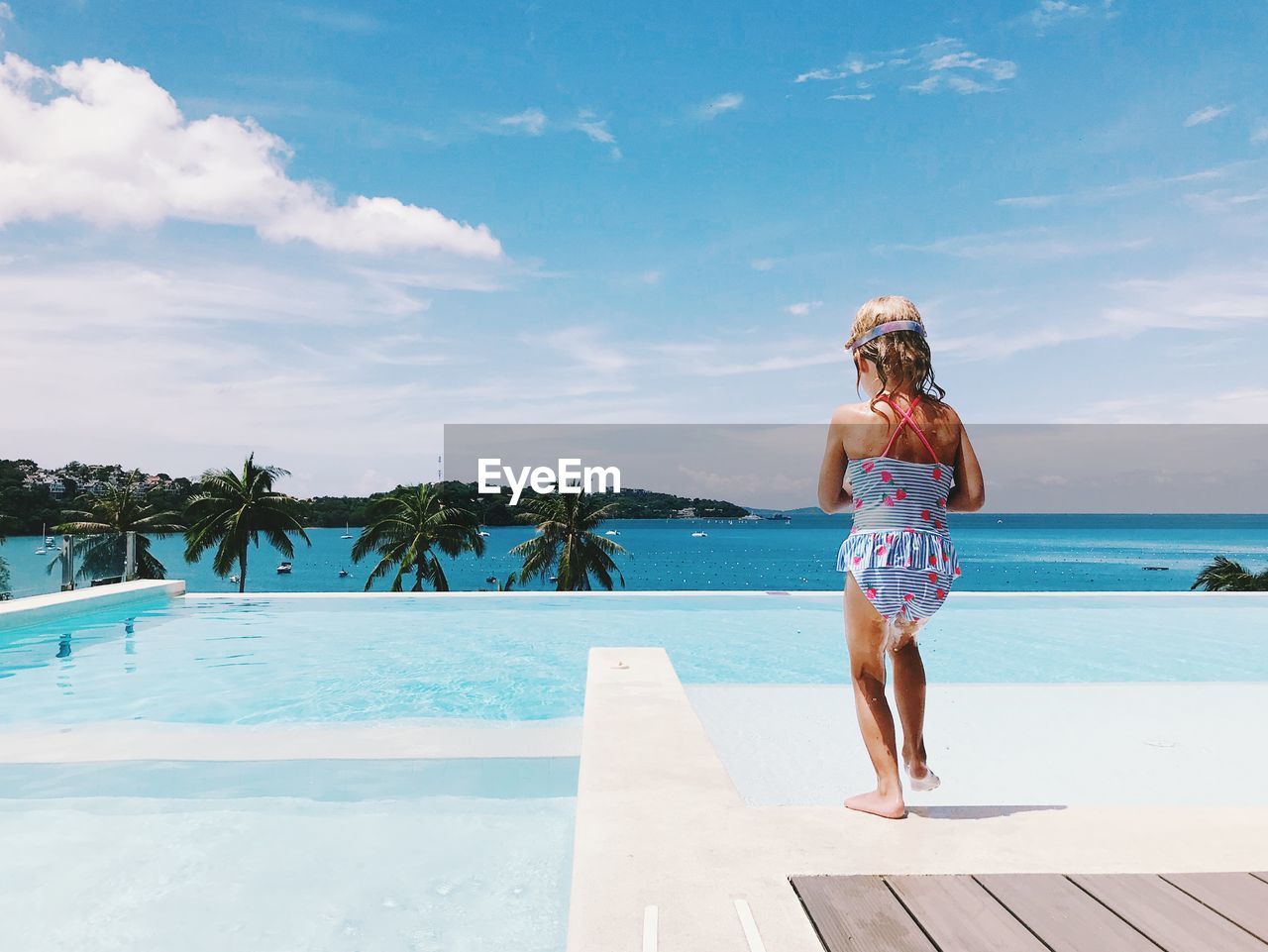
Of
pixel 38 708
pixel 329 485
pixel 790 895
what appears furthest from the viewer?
pixel 329 485

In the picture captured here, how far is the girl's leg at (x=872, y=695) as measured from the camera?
241cm

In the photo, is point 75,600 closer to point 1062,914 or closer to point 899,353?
point 899,353

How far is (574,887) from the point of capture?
77.2 inches

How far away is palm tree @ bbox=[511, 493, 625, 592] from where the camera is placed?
24.3 metres

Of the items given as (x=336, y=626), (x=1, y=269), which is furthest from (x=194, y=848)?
(x=1, y=269)

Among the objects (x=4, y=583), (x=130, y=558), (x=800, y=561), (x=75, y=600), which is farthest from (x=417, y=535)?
(x=800, y=561)

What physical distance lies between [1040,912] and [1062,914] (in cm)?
4

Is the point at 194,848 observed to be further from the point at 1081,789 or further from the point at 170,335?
the point at 170,335

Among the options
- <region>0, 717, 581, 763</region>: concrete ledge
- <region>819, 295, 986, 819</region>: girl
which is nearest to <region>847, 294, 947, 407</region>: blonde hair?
<region>819, 295, 986, 819</region>: girl

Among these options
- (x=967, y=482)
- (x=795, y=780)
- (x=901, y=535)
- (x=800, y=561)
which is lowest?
(x=800, y=561)

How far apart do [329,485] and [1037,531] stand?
4597 inches

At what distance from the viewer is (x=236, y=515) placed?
83.0 ft

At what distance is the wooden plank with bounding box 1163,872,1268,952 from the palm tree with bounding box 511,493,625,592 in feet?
73.4

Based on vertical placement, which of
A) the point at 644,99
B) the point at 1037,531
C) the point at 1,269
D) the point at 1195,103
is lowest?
the point at 1037,531
